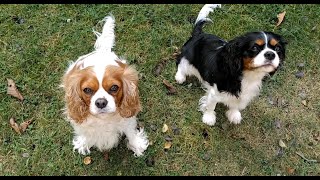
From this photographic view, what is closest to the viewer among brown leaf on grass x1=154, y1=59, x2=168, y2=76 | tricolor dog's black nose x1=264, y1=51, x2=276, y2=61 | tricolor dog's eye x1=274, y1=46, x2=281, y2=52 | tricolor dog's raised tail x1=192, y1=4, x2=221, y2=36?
tricolor dog's black nose x1=264, y1=51, x2=276, y2=61

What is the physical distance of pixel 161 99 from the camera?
488cm

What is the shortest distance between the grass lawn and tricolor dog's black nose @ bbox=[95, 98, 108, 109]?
114cm

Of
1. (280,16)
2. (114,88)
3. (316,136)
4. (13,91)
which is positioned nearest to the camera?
(114,88)

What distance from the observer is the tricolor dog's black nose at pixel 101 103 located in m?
3.46

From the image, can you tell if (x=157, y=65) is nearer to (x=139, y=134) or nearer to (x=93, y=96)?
(x=139, y=134)

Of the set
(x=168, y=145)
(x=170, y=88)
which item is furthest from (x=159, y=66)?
(x=168, y=145)

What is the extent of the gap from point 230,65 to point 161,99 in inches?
49.3

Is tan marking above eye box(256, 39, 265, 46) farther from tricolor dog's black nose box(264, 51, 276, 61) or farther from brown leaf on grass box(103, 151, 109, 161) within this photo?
brown leaf on grass box(103, 151, 109, 161)

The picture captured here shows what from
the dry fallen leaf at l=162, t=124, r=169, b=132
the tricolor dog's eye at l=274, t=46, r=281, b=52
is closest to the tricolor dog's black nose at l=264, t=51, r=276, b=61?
the tricolor dog's eye at l=274, t=46, r=281, b=52

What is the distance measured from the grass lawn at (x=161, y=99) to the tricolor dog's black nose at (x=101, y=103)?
114cm

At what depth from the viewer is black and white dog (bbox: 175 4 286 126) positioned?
12.0ft

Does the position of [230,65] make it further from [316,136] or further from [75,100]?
[316,136]

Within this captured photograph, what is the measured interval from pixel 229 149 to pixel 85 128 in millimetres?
1532
